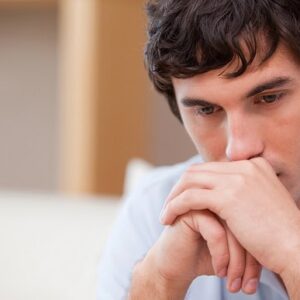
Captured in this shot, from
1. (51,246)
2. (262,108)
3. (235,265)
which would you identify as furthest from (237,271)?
(51,246)

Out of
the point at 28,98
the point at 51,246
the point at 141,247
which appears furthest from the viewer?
the point at 28,98

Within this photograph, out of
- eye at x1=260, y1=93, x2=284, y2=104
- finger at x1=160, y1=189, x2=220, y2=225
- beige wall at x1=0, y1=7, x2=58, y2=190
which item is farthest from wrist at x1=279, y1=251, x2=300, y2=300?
beige wall at x1=0, y1=7, x2=58, y2=190

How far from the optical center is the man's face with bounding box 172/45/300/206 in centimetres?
124

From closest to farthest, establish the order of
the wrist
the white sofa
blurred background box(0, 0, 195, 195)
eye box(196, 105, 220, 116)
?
1. the wrist
2. eye box(196, 105, 220, 116)
3. the white sofa
4. blurred background box(0, 0, 195, 195)

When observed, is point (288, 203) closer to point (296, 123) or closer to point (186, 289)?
point (296, 123)

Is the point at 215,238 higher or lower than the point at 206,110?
lower

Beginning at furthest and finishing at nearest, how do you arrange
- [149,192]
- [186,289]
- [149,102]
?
[149,102]
[149,192]
[186,289]

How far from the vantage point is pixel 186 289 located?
1.34 meters

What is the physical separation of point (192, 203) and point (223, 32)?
0.26m

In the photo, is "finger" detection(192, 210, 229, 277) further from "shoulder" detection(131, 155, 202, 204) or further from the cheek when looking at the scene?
"shoulder" detection(131, 155, 202, 204)

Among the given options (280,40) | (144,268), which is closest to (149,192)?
(144,268)

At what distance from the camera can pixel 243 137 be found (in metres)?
1.23

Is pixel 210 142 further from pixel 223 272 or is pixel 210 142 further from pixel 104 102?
pixel 104 102

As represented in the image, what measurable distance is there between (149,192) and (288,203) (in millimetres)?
431
